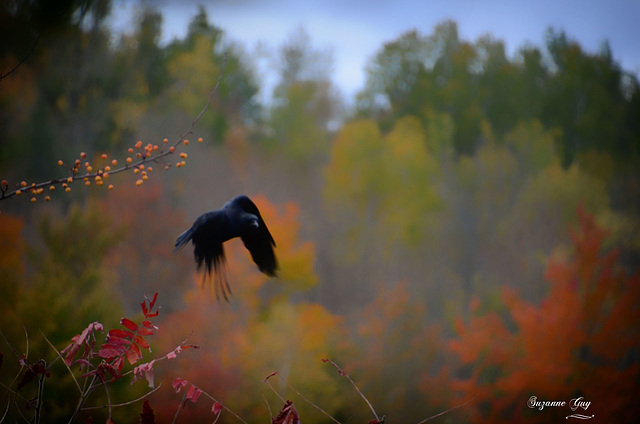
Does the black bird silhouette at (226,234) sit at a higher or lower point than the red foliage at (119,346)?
higher

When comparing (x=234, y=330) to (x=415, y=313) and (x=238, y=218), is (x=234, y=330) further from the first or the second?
(x=238, y=218)

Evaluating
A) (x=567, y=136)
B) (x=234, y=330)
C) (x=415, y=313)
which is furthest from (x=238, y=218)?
(x=567, y=136)

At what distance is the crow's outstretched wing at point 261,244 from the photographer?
142 inches

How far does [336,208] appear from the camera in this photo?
83.6 feet

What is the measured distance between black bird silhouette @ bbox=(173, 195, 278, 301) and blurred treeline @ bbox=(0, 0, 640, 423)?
373 inches

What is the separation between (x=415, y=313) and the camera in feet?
68.5

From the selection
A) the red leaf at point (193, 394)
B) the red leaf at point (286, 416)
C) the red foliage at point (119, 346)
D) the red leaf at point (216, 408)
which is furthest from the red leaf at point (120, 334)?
the red leaf at point (286, 416)

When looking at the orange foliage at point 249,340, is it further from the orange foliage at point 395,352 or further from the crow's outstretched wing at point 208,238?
the crow's outstretched wing at point 208,238

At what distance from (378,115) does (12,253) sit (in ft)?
51.6

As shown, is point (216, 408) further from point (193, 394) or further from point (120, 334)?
point (120, 334)

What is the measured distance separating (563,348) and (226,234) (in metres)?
17.5

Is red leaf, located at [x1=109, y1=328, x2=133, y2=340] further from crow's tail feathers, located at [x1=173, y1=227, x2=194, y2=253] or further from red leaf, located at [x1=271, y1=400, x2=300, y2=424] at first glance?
red leaf, located at [x1=271, y1=400, x2=300, y2=424]

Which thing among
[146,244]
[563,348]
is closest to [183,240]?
[146,244]

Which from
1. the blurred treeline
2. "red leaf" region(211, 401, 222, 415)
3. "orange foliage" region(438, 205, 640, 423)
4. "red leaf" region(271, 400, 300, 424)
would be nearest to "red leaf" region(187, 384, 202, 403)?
"red leaf" region(211, 401, 222, 415)
